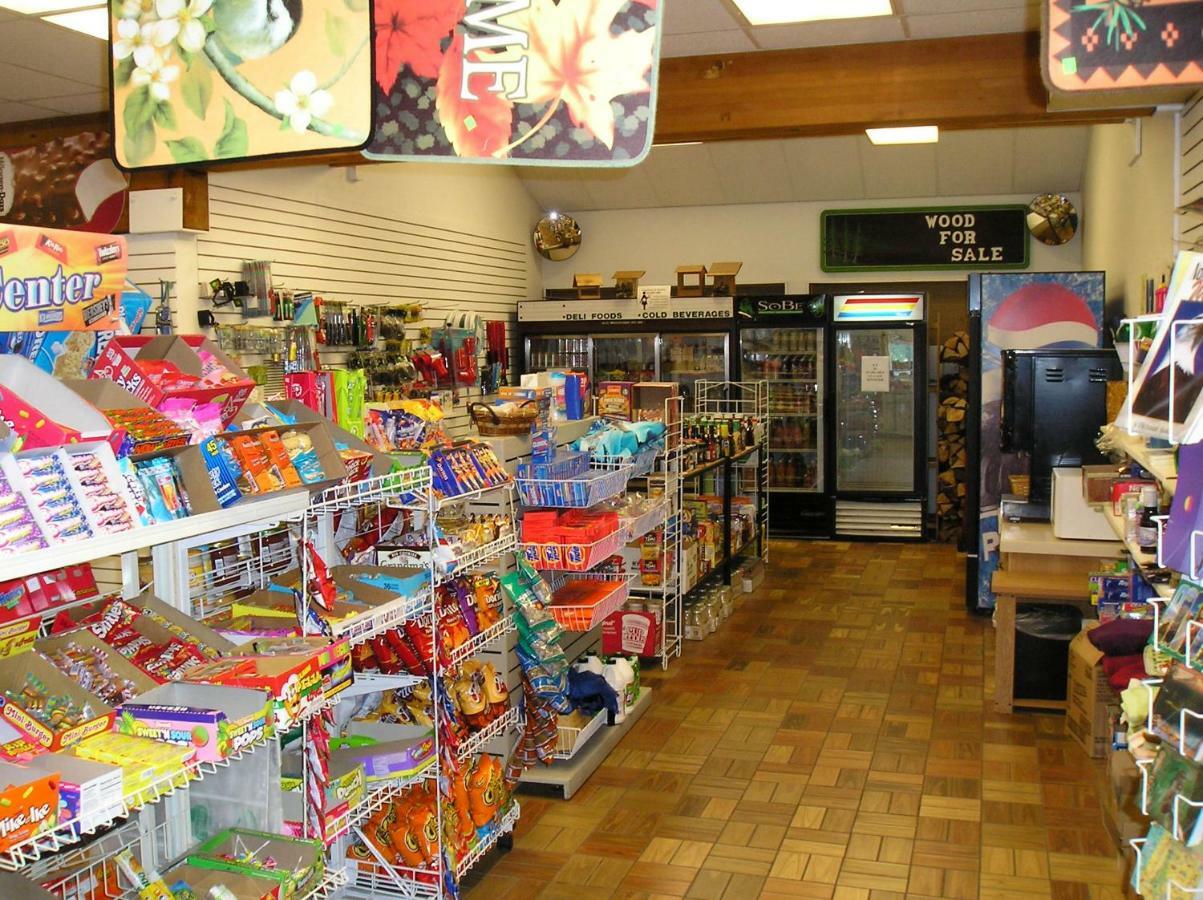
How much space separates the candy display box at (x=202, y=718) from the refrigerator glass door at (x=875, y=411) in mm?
8469

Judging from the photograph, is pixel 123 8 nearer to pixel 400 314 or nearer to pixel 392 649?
pixel 392 649

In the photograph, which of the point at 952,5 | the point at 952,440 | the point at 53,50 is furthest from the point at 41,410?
the point at 952,440

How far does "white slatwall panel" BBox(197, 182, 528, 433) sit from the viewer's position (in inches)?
262

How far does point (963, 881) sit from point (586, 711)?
1835mm

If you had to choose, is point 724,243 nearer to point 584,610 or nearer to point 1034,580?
point 1034,580

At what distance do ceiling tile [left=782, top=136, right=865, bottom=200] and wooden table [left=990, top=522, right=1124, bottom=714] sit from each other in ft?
15.8

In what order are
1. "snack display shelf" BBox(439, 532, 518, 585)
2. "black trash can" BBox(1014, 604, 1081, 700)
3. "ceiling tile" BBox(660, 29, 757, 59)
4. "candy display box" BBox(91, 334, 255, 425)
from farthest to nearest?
1. "black trash can" BBox(1014, 604, 1081, 700)
2. "ceiling tile" BBox(660, 29, 757, 59)
3. "snack display shelf" BBox(439, 532, 518, 585)
4. "candy display box" BBox(91, 334, 255, 425)

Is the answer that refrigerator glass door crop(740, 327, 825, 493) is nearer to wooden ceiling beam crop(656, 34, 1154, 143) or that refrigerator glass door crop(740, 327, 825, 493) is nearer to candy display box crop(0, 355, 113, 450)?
wooden ceiling beam crop(656, 34, 1154, 143)

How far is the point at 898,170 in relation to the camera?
394 inches

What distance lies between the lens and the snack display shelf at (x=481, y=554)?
373 cm

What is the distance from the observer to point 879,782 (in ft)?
16.1

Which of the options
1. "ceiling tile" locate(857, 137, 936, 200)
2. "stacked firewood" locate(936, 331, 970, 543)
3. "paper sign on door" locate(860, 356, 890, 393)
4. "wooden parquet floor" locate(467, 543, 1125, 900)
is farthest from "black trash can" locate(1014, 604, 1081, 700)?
"ceiling tile" locate(857, 137, 936, 200)

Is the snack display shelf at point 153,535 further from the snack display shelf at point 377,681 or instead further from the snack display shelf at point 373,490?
the snack display shelf at point 377,681

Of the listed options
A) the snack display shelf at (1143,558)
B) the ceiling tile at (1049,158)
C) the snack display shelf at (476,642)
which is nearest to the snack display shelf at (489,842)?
the snack display shelf at (476,642)
